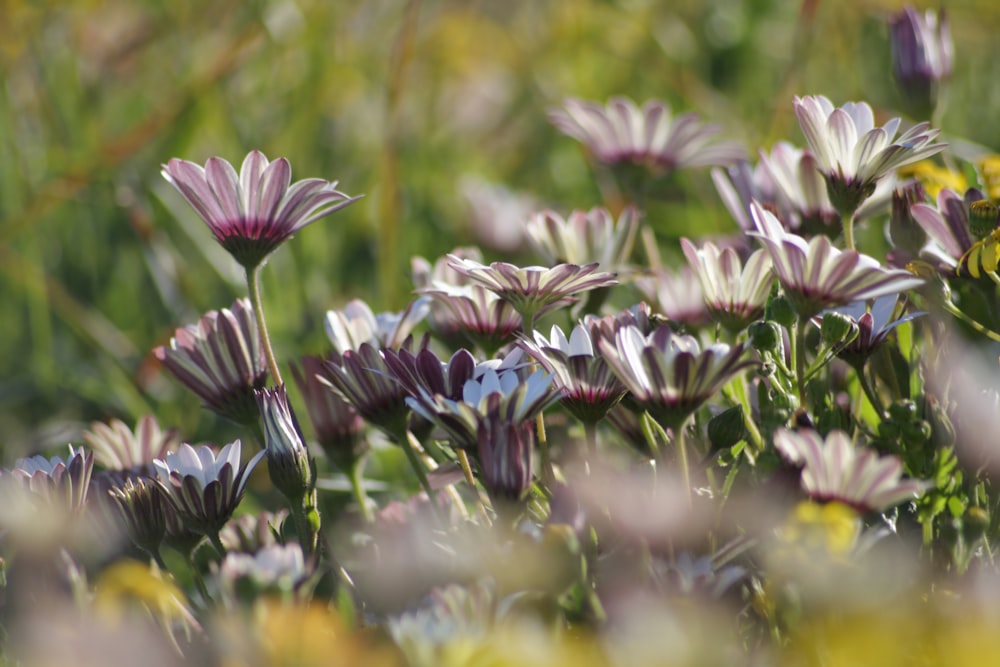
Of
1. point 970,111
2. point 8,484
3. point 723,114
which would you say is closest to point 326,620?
point 8,484

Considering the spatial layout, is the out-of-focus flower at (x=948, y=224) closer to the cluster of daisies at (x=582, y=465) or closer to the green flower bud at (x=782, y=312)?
the cluster of daisies at (x=582, y=465)

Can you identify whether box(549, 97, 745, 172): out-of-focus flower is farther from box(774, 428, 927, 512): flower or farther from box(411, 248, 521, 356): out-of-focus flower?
box(774, 428, 927, 512): flower

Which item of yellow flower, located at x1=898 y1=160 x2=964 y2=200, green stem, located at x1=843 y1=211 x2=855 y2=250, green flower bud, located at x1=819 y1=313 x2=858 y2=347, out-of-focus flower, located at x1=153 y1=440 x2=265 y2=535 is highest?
green stem, located at x1=843 y1=211 x2=855 y2=250

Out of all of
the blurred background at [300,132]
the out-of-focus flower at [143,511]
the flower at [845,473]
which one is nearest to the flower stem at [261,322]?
the out-of-focus flower at [143,511]

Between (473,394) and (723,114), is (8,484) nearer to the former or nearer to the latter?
(473,394)

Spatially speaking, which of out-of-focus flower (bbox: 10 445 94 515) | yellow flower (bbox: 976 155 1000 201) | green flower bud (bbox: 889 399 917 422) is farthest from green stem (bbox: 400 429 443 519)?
yellow flower (bbox: 976 155 1000 201)

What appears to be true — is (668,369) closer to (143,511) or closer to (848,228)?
(848,228)
